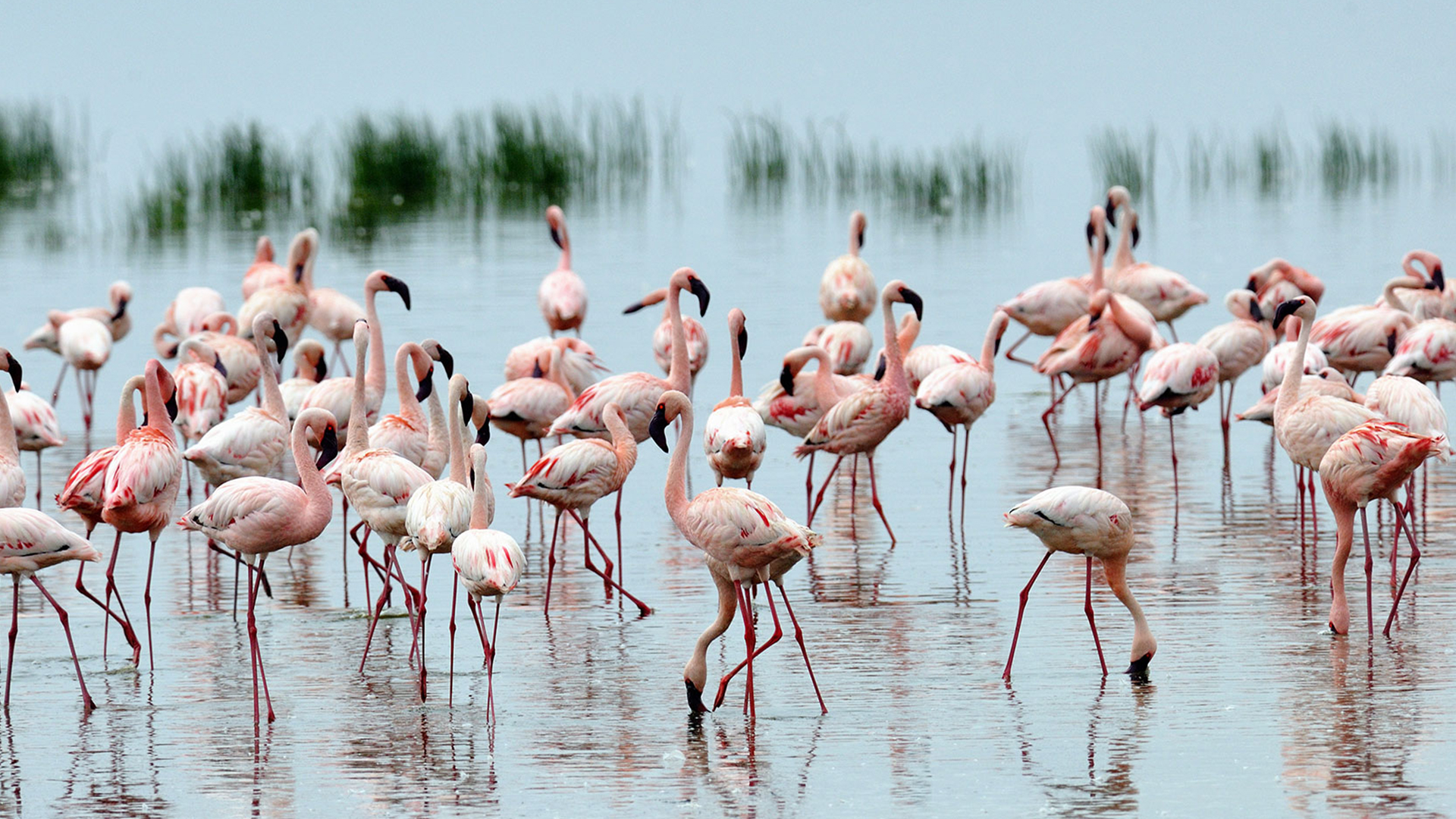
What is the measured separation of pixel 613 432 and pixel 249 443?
78.0 inches

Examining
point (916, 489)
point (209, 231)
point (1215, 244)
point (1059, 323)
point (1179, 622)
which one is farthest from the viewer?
point (209, 231)

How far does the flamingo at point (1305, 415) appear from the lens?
882cm

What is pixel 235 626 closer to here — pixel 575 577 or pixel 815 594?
pixel 575 577

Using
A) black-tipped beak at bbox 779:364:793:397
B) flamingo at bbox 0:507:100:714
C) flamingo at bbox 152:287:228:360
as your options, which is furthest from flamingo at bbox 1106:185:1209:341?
flamingo at bbox 0:507:100:714

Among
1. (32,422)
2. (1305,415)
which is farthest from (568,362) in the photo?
(1305,415)

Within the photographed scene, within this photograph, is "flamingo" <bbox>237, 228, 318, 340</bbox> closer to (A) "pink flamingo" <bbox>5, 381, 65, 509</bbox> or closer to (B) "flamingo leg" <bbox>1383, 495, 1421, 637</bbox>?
(A) "pink flamingo" <bbox>5, 381, 65, 509</bbox>

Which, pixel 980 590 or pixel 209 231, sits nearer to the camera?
pixel 980 590

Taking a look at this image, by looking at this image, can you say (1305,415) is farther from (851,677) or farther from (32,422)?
(32,422)

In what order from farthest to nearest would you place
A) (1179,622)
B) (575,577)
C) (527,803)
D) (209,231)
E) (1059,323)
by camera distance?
1. (209,231)
2. (1059,323)
3. (575,577)
4. (1179,622)
5. (527,803)

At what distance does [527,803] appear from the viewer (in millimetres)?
5891

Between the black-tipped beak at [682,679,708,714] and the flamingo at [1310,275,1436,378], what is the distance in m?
6.94

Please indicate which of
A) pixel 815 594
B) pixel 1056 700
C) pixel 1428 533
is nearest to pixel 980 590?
pixel 815 594

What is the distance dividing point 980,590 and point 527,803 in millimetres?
3471

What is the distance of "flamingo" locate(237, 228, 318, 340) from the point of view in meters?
15.4
